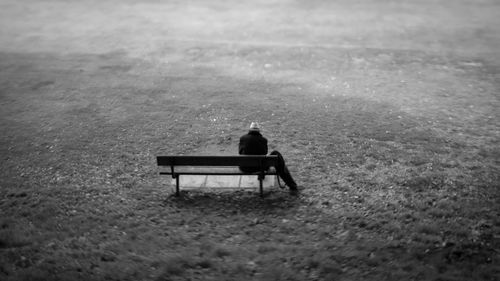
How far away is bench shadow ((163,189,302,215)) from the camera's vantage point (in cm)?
796

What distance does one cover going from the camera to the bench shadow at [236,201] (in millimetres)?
7957

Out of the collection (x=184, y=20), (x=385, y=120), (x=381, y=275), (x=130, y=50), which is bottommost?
(x=381, y=275)

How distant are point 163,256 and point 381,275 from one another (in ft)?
10.7

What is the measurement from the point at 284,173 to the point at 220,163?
1.28 metres

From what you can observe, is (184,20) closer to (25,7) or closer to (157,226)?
(25,7)

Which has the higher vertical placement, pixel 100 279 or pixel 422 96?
pixel 422 96

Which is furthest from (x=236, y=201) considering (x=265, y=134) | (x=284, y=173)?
(x=265, y=134)

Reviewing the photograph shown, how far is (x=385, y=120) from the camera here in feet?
39.3

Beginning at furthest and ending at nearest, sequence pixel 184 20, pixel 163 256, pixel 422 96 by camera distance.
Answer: pixel 184 20, pixel 422 96, pixel 163 256

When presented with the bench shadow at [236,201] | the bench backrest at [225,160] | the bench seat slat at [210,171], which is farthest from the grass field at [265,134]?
the bench backrest at [225,160]

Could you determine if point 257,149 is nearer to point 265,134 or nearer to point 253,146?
point 253,146

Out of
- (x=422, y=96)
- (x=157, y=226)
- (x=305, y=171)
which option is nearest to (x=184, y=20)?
(x=422, y=96)

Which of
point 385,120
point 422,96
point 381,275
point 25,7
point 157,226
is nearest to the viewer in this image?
point 381,275

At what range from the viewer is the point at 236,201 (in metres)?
8.24
